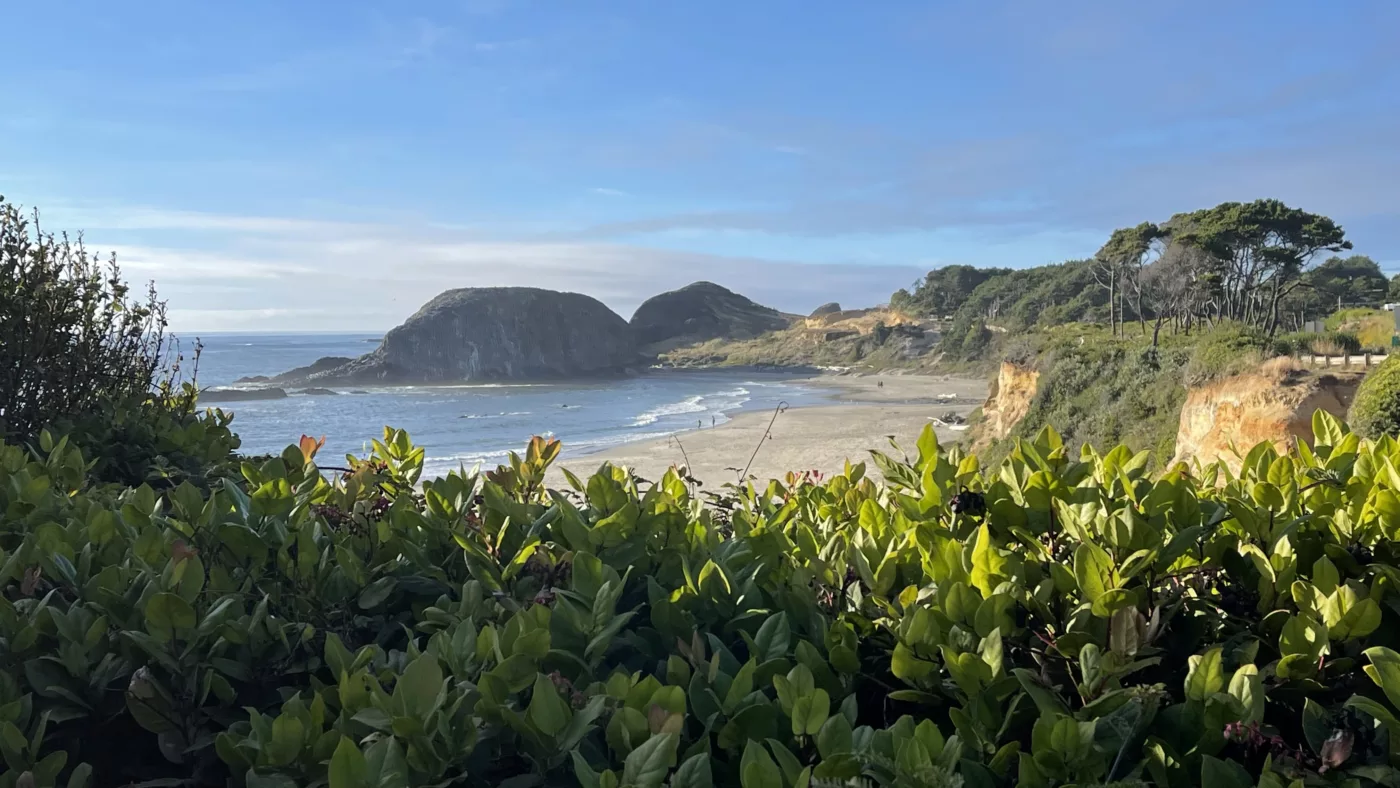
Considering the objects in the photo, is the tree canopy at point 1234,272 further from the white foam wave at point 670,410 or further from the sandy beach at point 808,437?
the white foam wave at point 670,410

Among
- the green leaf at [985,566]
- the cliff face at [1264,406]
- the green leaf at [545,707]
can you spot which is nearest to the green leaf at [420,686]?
the green leaf at [545,707]

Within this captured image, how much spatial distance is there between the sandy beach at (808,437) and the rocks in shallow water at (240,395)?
4496cm

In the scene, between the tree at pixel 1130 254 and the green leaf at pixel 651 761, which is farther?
the tree at pixel 1130 254

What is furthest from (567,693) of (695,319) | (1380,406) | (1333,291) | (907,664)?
(695,319)

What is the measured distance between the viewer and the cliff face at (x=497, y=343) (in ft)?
322

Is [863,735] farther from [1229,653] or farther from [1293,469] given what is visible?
[1293,469]

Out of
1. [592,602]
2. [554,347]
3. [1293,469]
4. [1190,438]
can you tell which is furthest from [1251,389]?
[554,347]

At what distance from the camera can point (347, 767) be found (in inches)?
41.1

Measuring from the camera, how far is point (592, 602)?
153 centimetres

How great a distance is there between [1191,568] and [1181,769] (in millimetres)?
393

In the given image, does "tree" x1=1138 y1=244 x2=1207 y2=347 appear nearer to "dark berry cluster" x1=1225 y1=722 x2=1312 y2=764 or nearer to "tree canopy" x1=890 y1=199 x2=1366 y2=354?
"tree canopy" x1=890 y1=199 x2=1366 y2=354

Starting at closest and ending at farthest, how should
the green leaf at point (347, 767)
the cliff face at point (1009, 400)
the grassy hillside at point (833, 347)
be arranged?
1. the green leaf at point (347, 767)
2. the cliff face at point (1009, 400)
3. the grassy hillside at point (833, 347)

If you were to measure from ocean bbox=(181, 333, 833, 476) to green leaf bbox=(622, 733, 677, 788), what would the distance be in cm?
2329

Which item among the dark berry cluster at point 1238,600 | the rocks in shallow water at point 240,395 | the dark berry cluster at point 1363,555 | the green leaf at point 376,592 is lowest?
the rocks in shallow water at point 240,395
